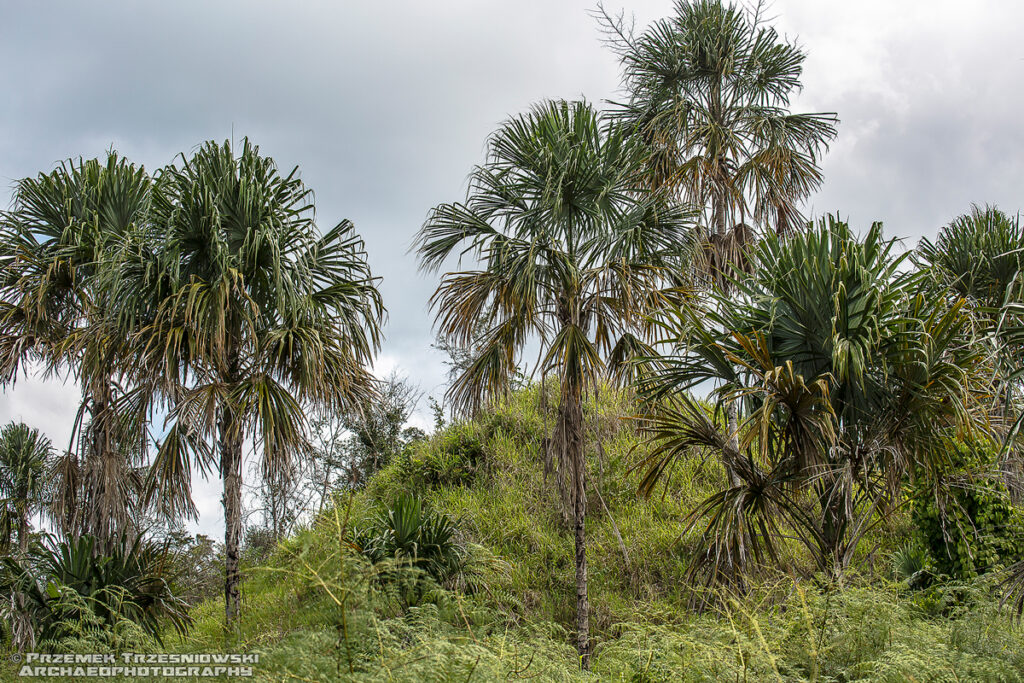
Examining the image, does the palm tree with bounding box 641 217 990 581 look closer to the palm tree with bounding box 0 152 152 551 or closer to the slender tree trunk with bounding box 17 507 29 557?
the palm tree with bounding box 0 152 152 551

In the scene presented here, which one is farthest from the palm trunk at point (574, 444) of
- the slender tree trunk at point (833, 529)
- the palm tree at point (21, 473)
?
the palm tree at point (21, 473)

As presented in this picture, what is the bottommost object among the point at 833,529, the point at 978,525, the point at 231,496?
the point at 978,525

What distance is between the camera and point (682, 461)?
46.6ft

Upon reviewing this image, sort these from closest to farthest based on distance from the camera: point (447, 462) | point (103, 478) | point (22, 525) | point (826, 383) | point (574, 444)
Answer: point (826, 383) → point (574, 444) → point (103, 478) → point (447, 462) → point (22, 525)

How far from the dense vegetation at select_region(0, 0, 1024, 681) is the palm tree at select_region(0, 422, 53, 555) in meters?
0.15

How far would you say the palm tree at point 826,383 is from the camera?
20.6ft

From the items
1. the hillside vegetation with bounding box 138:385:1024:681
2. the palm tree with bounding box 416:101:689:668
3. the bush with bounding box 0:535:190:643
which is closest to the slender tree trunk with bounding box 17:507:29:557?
the hillside vegetation with bounding box 138:385:1024:681

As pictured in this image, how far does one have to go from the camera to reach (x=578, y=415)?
8.63m

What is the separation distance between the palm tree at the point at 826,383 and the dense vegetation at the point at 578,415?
42 millimetres

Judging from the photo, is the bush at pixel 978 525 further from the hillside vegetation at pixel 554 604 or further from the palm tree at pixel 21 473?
the palm tree at pixel 21 473

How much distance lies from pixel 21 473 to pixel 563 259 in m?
13.1

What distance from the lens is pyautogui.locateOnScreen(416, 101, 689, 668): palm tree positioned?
856 centimetres

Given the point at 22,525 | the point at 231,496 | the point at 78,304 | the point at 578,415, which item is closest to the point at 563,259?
the point at 578,415

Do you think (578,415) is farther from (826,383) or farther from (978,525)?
(978,525)
